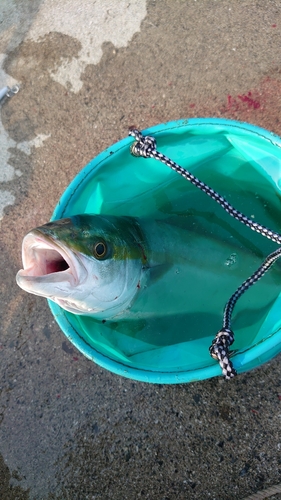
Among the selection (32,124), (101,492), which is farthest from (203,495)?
(32,124)

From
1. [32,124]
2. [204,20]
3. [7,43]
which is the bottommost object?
[32,124]

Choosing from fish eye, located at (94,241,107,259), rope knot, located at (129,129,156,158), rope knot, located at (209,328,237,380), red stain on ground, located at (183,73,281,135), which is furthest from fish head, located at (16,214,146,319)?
red stain on ground, located at (183,73,281,135)

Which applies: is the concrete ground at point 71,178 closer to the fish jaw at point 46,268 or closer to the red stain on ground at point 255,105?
the red stain on ground at point 255,105

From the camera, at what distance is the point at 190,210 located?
2752 mm

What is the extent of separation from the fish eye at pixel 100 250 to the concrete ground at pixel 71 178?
1.04m

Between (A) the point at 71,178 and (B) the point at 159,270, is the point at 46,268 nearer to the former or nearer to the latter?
(B) the point at 159,270

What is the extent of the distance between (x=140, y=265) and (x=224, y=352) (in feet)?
2.34

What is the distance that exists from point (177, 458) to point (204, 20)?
2.80 meters

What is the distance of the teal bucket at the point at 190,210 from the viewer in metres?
1.93

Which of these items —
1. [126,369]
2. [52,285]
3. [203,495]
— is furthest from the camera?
[203,495]

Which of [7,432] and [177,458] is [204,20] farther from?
[7,432]

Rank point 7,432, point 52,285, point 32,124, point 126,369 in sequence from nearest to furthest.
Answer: point 52,285 → point 126,369 → point 7,432 → point 32,124

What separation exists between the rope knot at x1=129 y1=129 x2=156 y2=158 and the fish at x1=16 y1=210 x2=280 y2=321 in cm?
37

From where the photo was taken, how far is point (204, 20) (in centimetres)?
291
